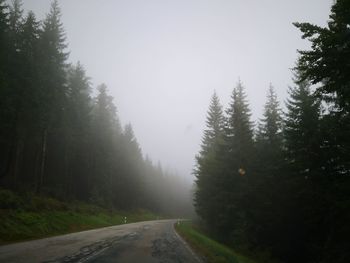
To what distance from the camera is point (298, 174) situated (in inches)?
806

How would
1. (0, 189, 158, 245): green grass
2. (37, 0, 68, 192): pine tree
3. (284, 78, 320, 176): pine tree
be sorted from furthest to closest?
(37, 0, 68, 192): pine tree, (284, 78, 320, 176): pine tree, (0, 189, 158, 245): green grass

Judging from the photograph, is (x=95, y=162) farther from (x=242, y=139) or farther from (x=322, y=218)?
(x=322, y=218)

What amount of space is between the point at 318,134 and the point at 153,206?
7873cm

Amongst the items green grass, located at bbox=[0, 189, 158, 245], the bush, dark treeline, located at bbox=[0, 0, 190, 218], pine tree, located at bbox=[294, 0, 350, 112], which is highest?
dark treeline, located at bbox=[0, 0, 190, 218]

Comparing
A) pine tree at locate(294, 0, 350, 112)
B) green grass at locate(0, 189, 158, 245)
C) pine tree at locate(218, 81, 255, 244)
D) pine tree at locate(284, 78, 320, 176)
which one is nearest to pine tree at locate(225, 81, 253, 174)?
pine tree at locate(218, 81, 255, 244)

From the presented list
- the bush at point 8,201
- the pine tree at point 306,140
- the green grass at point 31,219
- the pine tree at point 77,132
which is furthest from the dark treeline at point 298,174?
the pine tree at point 77,132

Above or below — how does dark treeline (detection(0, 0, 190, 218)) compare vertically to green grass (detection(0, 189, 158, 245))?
above

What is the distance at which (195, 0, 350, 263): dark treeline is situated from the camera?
900 centimetres

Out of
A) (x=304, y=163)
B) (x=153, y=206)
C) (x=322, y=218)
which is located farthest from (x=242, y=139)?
(x=153, y=206)

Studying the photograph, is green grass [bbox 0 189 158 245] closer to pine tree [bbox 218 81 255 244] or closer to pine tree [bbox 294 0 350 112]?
pine tree [bbox 218 81 255 244]

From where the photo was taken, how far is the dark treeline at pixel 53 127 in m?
25.6

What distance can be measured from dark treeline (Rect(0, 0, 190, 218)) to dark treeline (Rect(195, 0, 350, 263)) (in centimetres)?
1775

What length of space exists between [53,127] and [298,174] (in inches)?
1008

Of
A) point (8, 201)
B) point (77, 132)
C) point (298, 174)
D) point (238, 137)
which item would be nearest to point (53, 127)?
point (77, 132)
